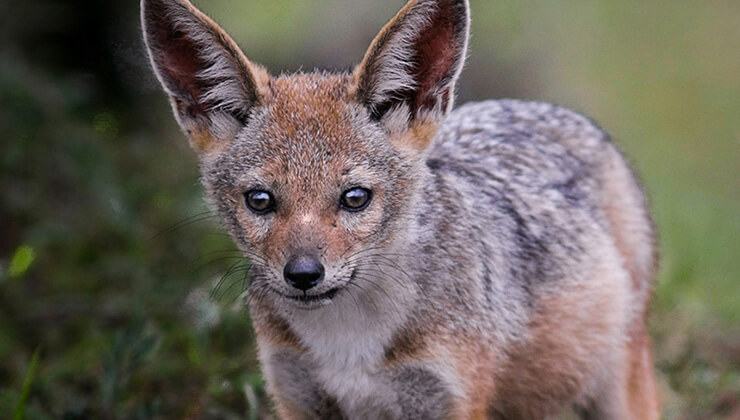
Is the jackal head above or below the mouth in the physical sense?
above

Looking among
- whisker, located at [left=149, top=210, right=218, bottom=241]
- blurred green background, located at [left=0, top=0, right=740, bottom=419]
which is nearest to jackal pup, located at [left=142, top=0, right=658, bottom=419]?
whisker, located at [left=149, top=210, right=218, bottom=241]

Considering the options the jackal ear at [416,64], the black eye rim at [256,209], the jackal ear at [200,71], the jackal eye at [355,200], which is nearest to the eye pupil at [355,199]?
the jackal eye at [355,200]

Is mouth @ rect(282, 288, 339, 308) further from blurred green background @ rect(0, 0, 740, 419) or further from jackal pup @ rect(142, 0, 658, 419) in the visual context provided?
blurred green background @ rect(0, 0, 740, 419)

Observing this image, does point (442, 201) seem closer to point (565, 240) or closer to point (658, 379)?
point (565, 240)

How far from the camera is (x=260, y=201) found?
13.2 feet

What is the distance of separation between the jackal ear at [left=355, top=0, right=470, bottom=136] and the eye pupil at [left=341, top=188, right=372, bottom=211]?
1.34 feet

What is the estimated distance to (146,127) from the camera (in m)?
8.88

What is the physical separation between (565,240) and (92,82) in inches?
192

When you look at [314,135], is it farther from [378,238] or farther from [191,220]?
[191,220]

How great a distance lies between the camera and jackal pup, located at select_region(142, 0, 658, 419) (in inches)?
157

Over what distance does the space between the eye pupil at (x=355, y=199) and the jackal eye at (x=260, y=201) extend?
0.98 ft

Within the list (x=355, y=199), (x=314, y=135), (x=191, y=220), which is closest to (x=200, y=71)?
(x=314, y=135)

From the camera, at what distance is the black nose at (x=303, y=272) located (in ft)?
12.2

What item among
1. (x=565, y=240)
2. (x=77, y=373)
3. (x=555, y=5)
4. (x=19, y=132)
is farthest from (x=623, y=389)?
(x=555, y=5)
